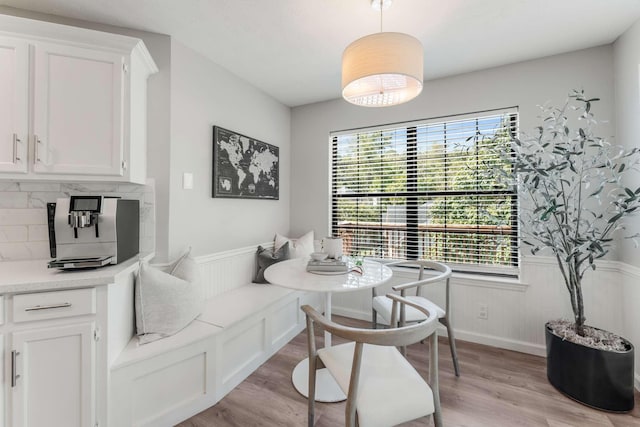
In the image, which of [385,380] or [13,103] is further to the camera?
[13,103]

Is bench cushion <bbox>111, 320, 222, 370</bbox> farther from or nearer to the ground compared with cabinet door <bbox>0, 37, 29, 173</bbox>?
nearer to the ground

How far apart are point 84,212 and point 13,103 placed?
2.42 ft

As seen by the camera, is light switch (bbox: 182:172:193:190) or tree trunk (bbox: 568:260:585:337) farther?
light switch (bbox: 182:172:193:190)

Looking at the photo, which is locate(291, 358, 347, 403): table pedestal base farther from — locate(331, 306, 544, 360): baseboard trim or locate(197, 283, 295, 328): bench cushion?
locate(331, 306, 544, 360): baseboard trim

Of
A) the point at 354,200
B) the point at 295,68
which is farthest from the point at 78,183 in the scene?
the point at 354,200

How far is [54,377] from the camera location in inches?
52.6

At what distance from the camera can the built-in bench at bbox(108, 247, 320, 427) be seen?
1.51 m

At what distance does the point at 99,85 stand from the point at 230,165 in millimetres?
1119

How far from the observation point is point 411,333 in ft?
3.54

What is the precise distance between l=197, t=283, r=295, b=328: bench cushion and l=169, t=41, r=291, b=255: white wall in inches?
17.0

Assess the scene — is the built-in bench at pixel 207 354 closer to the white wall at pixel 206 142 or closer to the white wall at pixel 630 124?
the white wall at pixel 206 142

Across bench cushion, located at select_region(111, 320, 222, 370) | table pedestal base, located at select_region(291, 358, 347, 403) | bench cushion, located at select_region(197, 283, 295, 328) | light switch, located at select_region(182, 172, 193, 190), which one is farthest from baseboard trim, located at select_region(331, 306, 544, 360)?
light switch, located at select_region(182, 172, 193, 190)

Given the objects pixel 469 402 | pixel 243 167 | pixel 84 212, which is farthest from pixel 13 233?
pixel 469 402

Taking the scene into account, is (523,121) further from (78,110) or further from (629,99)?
(78,110)
